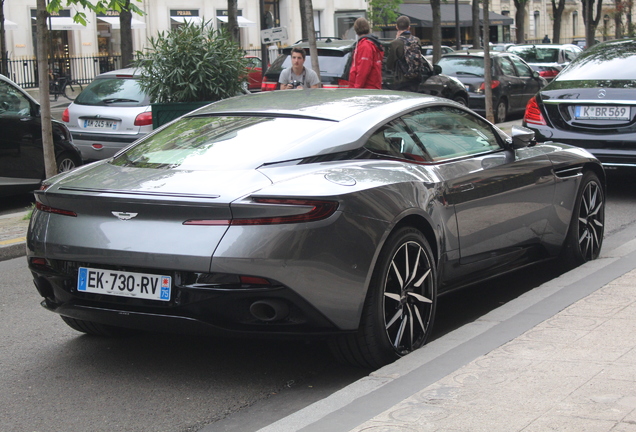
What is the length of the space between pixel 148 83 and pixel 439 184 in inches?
304

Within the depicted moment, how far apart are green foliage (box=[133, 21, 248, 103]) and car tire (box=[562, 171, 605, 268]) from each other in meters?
6.10

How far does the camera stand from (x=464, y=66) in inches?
804

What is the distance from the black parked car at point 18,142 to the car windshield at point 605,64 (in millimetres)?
6051

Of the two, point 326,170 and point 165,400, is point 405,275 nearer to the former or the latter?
point 326,170

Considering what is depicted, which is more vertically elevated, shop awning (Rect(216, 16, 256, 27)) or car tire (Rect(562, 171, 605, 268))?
shop awning (Rect(216, 16, 256, 27))

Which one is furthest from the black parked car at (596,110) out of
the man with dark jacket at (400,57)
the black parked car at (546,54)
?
the black parked car at (546,54)

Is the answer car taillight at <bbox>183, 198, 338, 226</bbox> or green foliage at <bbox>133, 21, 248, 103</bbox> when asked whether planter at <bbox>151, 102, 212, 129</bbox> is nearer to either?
green foliage at <bbox>133, 21, 248, 103</bbox>

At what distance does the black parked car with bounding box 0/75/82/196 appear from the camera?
33.9 feet

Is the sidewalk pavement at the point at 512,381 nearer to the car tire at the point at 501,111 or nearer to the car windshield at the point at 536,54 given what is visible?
the car tire at the point at 501,111

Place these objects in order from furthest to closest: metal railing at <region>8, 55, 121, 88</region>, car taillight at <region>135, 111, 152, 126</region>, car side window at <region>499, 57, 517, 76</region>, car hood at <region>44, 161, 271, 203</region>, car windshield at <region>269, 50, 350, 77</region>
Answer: metal railing at <region>8, 55, 121, 88</region>, car side window at <region>499, 57, 517, 76</region>, car windshield at <region>269, 50, 350, 77</region>, car taillight at <region>135, 111, 152, 126</region>, car hood at <region>44, 161, 271, 203</region>

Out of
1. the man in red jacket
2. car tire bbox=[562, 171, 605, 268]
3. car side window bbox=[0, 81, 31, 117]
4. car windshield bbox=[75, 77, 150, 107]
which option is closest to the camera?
car tire bbox=[562, 171, 605, 268]

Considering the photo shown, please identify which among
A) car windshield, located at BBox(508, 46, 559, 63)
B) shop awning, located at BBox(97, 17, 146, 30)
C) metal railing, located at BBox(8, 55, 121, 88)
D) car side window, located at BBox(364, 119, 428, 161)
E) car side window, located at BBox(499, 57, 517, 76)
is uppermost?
shop awning, located at BBox(97, 17, 146, 30)

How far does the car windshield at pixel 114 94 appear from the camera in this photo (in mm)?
13578

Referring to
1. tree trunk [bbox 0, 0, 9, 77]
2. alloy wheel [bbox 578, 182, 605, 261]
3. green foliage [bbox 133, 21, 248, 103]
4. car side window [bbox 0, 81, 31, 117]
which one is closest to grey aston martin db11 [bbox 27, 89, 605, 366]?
alloy wheel [bbox 578, 182, 605, 261]
